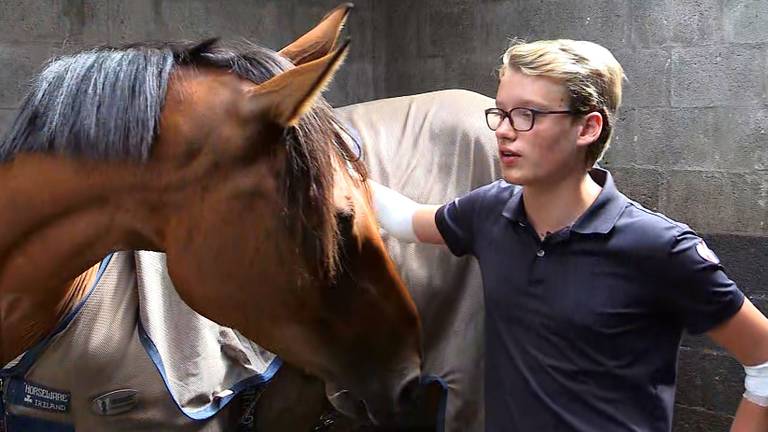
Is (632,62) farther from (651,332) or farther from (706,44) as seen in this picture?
(651,332)

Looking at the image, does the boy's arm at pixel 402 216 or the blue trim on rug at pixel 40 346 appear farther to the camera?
the boy's arm at pixel 402 216

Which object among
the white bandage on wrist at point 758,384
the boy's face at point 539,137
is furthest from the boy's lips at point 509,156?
the white bandage on wrist at point 758,384

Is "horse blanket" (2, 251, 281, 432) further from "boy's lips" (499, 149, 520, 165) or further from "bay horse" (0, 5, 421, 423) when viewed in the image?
"boy's lips" (499, 149, 520, 165)

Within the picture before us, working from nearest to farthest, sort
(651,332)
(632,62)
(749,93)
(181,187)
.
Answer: (181,187) < (651,332) < (749,93) < (632,62)

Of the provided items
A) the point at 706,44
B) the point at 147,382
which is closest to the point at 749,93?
the point at 706,44

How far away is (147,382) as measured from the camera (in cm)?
119

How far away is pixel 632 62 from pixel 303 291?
1.64 metres

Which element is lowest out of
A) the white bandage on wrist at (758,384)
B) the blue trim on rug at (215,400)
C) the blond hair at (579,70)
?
the blue trim on rug at (215,400)

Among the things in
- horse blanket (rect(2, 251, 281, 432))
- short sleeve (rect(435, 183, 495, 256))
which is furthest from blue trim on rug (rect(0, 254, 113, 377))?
short sleeve (rect(435, 183, 495, 256))

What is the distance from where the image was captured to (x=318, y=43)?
1085 millimetres

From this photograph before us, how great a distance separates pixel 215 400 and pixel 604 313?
650 millimetres

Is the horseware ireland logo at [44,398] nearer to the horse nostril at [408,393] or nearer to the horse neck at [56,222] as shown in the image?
the horse neck at [56,222]

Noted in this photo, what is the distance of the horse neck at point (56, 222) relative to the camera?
0.91 m

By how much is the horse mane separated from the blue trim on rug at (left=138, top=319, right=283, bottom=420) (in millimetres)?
372
